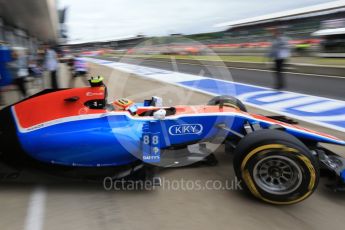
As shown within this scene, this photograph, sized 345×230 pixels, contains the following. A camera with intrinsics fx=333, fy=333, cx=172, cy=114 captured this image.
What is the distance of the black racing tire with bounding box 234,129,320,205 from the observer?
9.71ft

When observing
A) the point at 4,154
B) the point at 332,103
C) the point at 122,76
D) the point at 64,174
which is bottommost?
the point at 332,103

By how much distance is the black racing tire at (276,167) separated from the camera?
296cm

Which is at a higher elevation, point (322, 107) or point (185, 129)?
point (185, 129)

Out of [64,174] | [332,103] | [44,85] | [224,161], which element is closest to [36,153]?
[64,174]

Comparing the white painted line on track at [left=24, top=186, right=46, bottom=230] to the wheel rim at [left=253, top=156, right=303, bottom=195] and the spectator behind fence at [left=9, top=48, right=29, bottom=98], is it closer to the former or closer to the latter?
the wheel rim at [left=253, top=156, right=303, bottom=195]

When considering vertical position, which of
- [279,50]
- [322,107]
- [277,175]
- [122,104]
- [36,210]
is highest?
[279,50]

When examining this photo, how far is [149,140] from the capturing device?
3.38 meters

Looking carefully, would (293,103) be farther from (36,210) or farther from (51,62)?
(51,62)

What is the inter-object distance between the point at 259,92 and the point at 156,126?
6.92 metres

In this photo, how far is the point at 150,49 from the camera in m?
3.38

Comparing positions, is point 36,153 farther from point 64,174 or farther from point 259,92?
point 259,92

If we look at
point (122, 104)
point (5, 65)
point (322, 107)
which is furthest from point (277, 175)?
point (5, 65)

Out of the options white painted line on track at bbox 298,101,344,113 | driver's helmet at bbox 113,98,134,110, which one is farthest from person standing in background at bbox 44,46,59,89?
white painted line on track at bbox 298,101,344,113

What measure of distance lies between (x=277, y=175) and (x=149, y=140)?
50.5 inches
